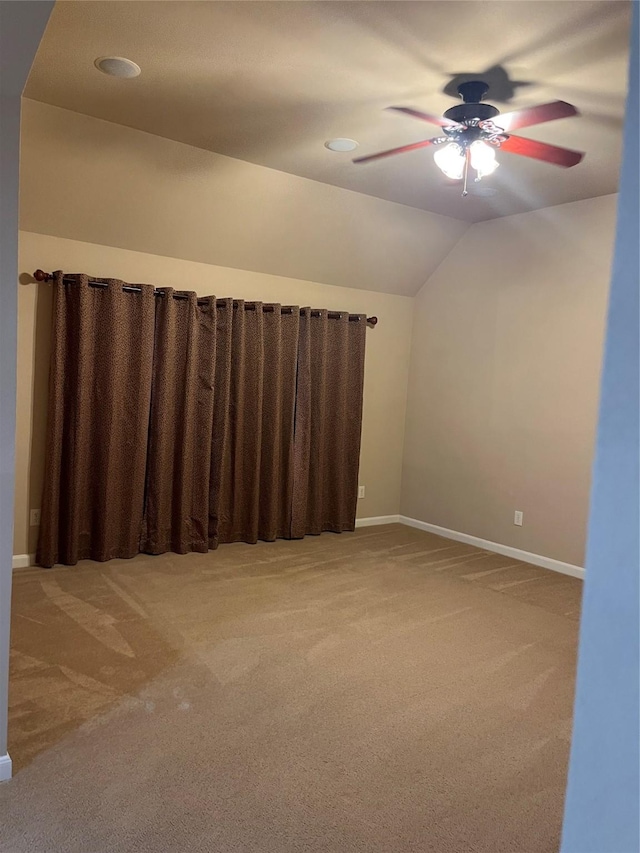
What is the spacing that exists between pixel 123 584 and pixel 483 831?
2.51 metres

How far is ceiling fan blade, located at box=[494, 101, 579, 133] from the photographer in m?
2.43

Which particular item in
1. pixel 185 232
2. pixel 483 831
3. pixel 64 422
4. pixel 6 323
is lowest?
pixel 483 831

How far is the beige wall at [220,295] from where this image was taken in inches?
157

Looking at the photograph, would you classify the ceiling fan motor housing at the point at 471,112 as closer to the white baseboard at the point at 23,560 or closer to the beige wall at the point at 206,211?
the beige wall at the point at 206,211

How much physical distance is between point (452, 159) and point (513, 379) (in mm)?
2349

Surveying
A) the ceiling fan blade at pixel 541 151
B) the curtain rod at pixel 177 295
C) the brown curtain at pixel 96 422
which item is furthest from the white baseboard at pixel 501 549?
the ceiling fan blade at pixel 541 151

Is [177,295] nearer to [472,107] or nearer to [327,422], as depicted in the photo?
[327,422]

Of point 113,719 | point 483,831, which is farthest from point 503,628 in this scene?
point 113,719

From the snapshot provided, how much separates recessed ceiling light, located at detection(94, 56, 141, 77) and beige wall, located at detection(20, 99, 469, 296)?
612mm

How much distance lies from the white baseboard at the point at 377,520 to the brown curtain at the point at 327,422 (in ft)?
0.74

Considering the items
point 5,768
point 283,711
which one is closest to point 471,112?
point 283,711

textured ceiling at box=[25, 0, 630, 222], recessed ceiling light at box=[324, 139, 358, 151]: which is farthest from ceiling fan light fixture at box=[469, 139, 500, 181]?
recessed ceiling light at box=[324, 139, 358, 151]

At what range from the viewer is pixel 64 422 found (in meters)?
4.05

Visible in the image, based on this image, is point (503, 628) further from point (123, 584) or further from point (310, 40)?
point (310, 40)
